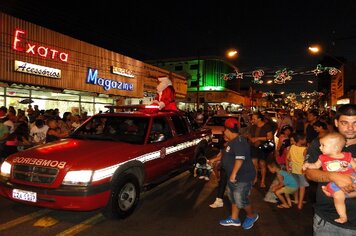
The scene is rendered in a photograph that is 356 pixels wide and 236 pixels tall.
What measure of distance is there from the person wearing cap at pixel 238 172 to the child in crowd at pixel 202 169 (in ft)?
9.50

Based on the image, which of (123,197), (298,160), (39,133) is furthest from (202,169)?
(39,133)

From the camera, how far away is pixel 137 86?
2755cm

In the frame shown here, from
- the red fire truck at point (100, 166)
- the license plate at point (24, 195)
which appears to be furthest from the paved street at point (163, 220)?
the license plate at point (24, 195)

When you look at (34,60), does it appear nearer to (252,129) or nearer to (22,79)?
(22,79)

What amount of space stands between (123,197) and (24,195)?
5.04 feet

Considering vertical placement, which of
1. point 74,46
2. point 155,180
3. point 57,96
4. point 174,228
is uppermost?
point 74,46

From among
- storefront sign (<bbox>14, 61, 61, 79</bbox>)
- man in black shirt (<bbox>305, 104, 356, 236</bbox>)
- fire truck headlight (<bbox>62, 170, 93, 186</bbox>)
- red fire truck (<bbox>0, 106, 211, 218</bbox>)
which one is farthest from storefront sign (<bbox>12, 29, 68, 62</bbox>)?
man in black shirt (<bbox>305, 104, 356, 236</bbox>)

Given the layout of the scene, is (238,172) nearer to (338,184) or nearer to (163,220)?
(163,220)

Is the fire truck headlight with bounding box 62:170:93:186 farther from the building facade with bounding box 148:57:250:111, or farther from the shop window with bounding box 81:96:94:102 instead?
the building facade with bounding box 148:57:250:111

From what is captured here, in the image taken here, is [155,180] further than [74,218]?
Yes

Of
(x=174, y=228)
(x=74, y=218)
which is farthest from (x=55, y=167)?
(x=174, y=228)

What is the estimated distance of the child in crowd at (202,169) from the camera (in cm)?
827

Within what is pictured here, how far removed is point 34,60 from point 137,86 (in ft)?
37.3

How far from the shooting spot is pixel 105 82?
901 inches
